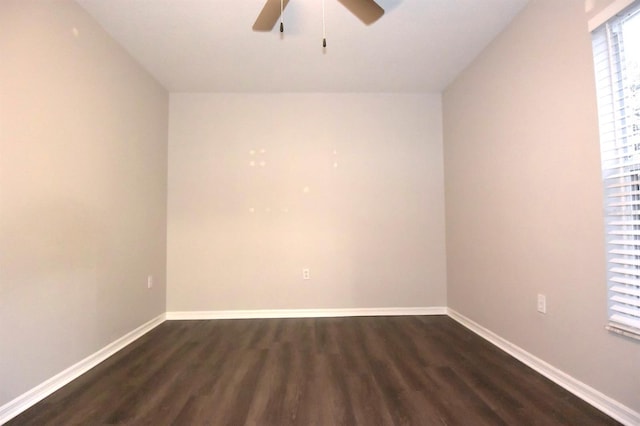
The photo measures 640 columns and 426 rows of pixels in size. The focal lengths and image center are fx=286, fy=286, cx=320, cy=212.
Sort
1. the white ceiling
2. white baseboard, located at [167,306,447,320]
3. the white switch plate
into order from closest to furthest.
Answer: the white switch plate
the white ceiling
white baseboard, located at [167,306,447,320]

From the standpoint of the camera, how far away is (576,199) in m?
1.64

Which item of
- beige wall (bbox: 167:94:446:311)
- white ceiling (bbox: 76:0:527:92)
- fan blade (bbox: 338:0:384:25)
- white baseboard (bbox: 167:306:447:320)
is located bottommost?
white baseboard (bbox: 167:306:447:320)

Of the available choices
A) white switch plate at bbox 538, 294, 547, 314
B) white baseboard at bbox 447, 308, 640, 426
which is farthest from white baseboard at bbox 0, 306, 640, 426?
white switch plate at bbox 538, 294, 547, 314

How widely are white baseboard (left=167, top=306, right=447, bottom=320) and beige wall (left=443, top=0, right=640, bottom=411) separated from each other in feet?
1.76

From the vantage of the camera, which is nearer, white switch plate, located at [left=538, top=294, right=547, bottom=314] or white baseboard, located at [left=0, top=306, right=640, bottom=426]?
white baseboard, located at [left=0, top=306, right=640, bottom=426]

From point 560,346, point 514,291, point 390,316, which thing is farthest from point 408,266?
point 560,346

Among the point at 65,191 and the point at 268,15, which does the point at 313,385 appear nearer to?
the point at 65,191

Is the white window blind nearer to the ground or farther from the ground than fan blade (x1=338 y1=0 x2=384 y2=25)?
nearer to the ground

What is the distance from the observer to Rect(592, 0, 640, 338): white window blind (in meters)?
1.39

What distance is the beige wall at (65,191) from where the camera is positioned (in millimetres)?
1507

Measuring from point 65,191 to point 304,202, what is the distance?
6.57 feet

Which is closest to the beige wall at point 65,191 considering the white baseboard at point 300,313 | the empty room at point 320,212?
the empty room at point 320,212

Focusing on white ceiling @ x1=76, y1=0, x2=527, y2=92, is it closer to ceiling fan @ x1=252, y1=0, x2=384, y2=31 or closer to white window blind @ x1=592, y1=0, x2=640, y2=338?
ceiling fan @ x1=252, y1=0, x2=384, y2=31

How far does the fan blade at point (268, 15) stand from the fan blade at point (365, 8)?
36cm
